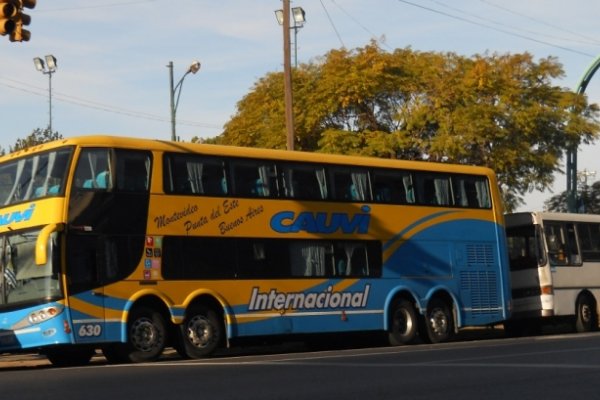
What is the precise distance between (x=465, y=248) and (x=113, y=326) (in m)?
9.87

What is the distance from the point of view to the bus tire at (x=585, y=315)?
3066 cm

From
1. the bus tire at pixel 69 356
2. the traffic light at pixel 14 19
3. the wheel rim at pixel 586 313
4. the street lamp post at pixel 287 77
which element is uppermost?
the street lamp post at pixel 287 77

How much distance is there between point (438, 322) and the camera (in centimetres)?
2691

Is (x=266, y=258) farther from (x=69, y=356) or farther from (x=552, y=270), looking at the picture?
(x=552, y=270)

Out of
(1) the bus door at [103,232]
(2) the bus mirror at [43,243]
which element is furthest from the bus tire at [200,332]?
(2) the bus mirror at [43,243]

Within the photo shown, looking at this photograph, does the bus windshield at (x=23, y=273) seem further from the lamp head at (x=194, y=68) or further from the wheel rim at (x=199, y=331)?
the lamp head at (x=194, y=68)

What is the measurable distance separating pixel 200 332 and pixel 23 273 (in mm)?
3459

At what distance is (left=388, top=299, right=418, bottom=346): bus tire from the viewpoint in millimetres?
25938

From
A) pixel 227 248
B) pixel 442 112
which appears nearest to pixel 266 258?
pixel 227 248

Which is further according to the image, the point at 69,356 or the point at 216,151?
the point at 216,151

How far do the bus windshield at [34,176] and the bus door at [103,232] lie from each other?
281 mm

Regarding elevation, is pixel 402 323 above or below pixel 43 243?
below

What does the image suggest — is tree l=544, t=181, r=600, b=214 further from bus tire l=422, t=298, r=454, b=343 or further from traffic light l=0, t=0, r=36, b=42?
traffic light l=0, t=0, r=36, b=42

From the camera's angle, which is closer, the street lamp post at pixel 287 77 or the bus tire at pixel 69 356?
the bus tire at pixel 69 356
